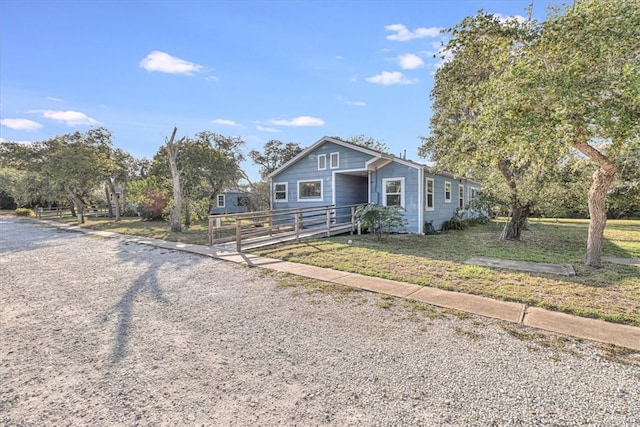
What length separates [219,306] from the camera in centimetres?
440

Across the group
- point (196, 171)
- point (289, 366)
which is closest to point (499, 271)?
point (289, 366)

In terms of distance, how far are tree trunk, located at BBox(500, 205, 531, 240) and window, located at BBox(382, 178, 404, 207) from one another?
396 centimetres

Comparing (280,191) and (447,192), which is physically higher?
(280,191)

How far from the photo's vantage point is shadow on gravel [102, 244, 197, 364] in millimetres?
3283

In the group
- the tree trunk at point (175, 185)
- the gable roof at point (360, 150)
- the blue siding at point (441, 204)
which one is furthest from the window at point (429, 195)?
the tree trunk at point (175, 185)

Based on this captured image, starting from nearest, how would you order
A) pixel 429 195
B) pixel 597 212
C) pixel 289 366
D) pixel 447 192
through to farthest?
pixel 289 366 < pixel 597 212 < pixel 429 195 < pixel 447 192

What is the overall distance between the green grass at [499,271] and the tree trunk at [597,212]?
1.11ft

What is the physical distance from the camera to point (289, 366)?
2.77m

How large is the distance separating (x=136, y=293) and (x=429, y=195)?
1175cm

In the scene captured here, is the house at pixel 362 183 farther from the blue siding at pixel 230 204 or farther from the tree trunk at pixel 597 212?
the blue siding at pixel 230 204

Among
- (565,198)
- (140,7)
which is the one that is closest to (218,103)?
(140,7)

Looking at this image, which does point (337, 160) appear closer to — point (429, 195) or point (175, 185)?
point (429, 195)

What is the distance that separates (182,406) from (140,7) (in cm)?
1220

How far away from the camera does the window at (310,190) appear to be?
14391mm
